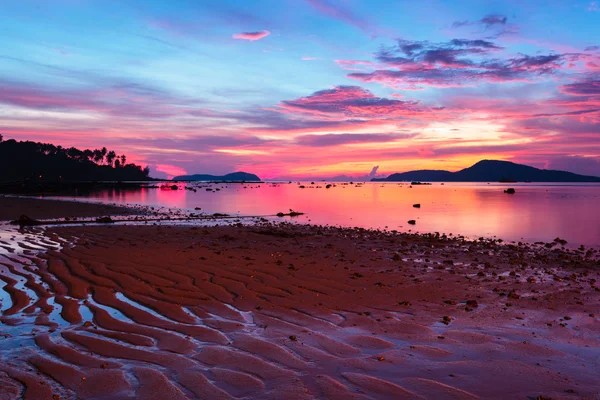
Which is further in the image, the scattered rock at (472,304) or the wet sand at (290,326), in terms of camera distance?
the scattered rock at (472,304)

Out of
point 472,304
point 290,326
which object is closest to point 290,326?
point 290,326

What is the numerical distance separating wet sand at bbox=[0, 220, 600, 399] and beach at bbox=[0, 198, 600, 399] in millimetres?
32

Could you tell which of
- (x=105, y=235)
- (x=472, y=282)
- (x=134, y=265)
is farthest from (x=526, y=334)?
(x=105, y=235)

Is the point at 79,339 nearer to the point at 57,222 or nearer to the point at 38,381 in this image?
the point at 38,381

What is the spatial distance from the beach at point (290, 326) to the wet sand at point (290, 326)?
0.03 meters

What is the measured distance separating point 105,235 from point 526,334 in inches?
701

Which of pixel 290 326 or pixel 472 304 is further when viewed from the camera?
pixel 472 304

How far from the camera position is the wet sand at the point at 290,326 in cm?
525

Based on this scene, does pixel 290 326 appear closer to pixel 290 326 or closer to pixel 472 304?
pixel 290 326

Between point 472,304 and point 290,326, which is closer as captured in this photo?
point 290,326

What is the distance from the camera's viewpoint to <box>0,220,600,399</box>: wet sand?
525 cm

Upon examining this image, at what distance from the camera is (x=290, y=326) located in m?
7.56

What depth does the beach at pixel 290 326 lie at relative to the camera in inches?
207

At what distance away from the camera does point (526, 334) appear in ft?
24.3
